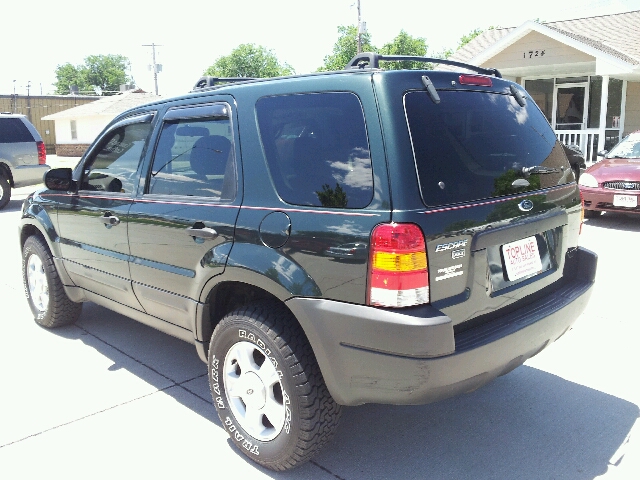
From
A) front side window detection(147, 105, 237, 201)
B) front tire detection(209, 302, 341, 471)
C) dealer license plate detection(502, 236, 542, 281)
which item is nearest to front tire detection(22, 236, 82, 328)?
front side window detection(147, 105, 237, 201)

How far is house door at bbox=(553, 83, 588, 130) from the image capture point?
18.7m

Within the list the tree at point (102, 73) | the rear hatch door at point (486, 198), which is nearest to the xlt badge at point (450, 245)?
the rear hatch door at point (486, 198)

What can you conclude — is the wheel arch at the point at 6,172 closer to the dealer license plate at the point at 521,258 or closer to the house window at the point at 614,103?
the dealer license plate at the point at 521,258

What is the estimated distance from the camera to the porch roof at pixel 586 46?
15.8 m

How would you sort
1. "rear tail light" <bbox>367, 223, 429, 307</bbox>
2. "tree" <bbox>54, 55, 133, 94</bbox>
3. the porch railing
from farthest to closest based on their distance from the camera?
"tree" <bbox>54, 55, 133, 94</bbox> → the porch railing → "rear tail light" <bbox>367, 223, 429, 307</bbox>

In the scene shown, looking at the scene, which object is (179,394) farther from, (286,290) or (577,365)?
(577,365)

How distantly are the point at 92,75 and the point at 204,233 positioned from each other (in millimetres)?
108927

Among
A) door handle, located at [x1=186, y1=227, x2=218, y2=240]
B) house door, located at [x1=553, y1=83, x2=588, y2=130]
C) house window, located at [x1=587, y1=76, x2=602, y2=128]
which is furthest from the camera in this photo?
house door, located at [x1=553, y1=83, x2=588, y2=130]

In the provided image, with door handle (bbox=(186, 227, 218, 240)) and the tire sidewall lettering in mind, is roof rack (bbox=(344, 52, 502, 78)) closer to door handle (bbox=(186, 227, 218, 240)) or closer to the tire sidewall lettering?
door handle (bbox=(186, 227, 218, 240))

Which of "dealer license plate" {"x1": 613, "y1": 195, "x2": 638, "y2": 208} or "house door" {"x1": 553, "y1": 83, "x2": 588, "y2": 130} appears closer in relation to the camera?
"dealer license plate" {"x1": 613, "y1": 195, "x2": 638, "y2": 208}

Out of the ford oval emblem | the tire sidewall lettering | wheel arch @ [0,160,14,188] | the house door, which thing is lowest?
the tire sidewall lettering

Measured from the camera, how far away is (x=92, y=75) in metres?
101

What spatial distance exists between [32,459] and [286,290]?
166 centimetres

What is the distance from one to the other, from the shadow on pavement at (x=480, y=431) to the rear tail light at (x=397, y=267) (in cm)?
102
